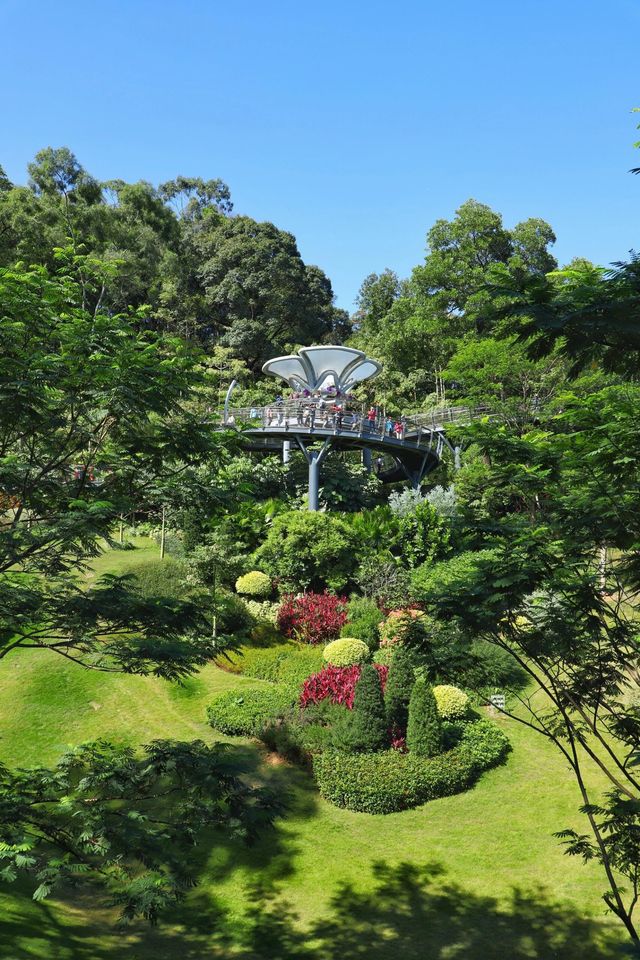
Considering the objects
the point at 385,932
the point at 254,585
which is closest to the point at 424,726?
the point at 385,932

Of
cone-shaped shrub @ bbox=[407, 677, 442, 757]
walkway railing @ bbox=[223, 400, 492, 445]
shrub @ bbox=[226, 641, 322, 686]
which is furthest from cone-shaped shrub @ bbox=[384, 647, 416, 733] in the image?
walkway railing @ bbox=[223, 400, 492, 445]

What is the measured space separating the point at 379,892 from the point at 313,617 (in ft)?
33.7

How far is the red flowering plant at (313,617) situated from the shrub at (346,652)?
2.07 meters

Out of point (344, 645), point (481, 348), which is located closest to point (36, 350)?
point (344, 645)

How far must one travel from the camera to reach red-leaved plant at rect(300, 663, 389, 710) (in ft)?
50.3

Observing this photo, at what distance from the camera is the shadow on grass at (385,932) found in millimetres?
9055

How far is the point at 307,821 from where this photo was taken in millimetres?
12422

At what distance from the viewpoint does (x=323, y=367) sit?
31.2 meters

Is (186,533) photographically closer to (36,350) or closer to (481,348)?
(481,348)

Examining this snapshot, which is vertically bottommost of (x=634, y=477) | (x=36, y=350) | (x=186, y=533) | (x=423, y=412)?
(x=186, y=533)

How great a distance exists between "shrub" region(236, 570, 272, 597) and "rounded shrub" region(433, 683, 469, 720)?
8015 millimetres

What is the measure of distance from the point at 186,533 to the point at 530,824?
1521cm

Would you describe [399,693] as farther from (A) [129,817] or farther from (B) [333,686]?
(A) [129,817]

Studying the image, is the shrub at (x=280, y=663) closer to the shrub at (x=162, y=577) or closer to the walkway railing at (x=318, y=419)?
the shrub at (x=162, y=577)
